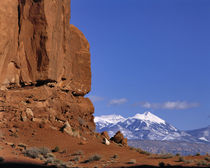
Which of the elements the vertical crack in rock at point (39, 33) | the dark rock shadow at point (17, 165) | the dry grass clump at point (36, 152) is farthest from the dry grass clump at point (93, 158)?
the vertical crack in rock at point (39, 33)

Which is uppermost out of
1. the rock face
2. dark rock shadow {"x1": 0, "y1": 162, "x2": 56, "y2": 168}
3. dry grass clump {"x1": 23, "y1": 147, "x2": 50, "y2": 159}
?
the rock face

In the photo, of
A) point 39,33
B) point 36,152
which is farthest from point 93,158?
point 39,33

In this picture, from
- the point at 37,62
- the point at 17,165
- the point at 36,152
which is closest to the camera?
the point at 17,165

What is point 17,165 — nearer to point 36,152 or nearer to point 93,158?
point 36,152

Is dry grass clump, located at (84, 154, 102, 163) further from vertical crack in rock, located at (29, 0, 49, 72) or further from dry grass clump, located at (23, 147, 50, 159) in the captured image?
vertical crack in rock, located at (29, 0, 49, 72)

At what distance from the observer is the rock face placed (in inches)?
1224

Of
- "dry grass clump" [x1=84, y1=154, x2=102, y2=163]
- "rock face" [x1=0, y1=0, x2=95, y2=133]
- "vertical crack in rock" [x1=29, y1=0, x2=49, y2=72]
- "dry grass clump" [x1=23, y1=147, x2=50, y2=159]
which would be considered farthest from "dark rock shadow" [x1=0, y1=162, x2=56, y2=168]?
"vertical crack in rock" [x1=29, y1=0, x2=49, y2=72]

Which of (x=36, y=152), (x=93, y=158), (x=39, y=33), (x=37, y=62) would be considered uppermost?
(x=39, y=33)

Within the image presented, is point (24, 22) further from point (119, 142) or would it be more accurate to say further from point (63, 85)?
point (119, 142)

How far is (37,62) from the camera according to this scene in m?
33.7

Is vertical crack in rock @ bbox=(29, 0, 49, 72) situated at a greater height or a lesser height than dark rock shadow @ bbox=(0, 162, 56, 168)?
greater

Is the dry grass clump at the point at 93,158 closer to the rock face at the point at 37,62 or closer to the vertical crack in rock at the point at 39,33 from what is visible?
the rock face at the point at 37,62

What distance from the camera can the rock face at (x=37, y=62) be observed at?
31094 mm

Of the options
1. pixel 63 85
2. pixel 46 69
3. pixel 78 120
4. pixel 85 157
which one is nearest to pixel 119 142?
pixel 78 120
